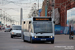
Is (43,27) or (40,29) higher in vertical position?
(43,27)

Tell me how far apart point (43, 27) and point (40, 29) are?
0.33 metres

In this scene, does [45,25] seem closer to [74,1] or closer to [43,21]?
[43,21]

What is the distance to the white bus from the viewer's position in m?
22.9

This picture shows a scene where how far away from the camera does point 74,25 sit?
54.6m

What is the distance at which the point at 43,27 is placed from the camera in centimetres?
2348

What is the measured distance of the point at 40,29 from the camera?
23.4 meters

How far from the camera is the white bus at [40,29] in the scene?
22.9 metres

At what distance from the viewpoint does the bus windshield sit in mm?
23328

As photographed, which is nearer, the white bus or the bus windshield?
the white bus

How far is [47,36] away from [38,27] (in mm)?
1239

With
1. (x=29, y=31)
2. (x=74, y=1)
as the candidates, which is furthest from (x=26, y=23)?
(x=74, y=1)

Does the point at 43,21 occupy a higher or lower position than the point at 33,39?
higher

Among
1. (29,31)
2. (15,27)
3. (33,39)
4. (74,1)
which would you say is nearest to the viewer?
(33,39)

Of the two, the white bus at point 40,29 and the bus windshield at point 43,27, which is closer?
the white bus at point 40,29
